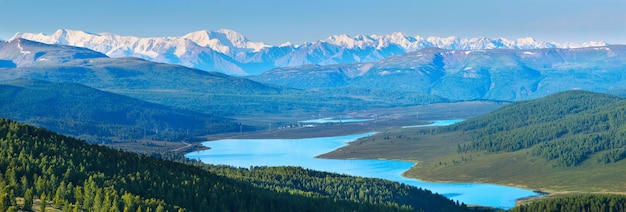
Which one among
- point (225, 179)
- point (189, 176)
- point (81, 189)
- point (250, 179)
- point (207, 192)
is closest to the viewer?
point (81, 189)

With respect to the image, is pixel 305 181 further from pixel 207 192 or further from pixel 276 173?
pixel 207 192

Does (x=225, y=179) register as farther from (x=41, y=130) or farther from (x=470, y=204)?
(x=470, y=204)

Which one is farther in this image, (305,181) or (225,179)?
(305,181)

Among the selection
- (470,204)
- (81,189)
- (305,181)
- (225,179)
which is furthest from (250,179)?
(81,189)

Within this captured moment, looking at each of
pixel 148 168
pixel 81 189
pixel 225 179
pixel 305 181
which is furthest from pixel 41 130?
pixel 305 181

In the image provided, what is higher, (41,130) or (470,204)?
(41,130)

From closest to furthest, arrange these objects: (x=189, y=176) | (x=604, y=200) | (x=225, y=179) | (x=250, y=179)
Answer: (x=189, y=176), (x=225, y=179), (x=604, y=200), (x=250, y=179)
